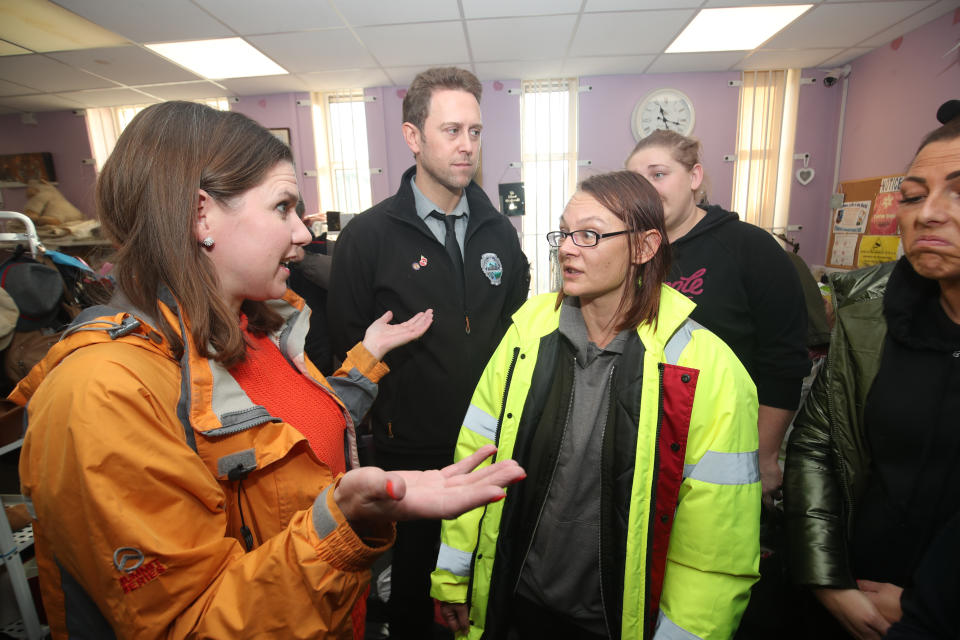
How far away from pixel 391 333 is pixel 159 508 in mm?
900

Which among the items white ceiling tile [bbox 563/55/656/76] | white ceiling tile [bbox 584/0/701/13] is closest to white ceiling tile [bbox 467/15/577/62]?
white ceiling tile [bbox 584/0/701/13]

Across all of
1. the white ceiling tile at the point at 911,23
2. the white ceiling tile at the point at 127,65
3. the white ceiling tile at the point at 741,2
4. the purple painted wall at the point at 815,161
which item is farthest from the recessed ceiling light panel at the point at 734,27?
the white ceiling tile at the point at 127,65

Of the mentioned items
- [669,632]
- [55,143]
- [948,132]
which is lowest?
[669,632]

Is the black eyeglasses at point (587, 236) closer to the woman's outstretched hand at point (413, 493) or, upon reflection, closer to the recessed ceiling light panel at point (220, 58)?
the woman's outstretched hand at point (413, 493)

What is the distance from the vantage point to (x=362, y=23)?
3.73 m

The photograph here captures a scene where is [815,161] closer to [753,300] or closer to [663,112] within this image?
[663,112]

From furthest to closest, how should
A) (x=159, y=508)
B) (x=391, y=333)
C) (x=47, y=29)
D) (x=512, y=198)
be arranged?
(x=512, y=198) < (x=47, y=29) < (x=391, y=333) < (x=159, y=508)

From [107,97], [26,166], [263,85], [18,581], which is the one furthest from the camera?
[26,166]

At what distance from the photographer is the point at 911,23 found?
3949mm

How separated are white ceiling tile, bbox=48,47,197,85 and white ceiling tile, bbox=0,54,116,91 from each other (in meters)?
0.18

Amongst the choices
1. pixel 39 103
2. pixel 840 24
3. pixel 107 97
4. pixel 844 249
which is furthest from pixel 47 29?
pixel 844 249

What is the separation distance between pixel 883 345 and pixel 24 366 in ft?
11.3

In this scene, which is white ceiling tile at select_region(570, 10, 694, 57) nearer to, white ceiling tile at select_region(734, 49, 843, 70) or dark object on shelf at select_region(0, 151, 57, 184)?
white ceiling tile at select_region(734, 49, 843, 70)

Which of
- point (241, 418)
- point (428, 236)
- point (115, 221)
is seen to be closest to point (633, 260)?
point (428, 236)
